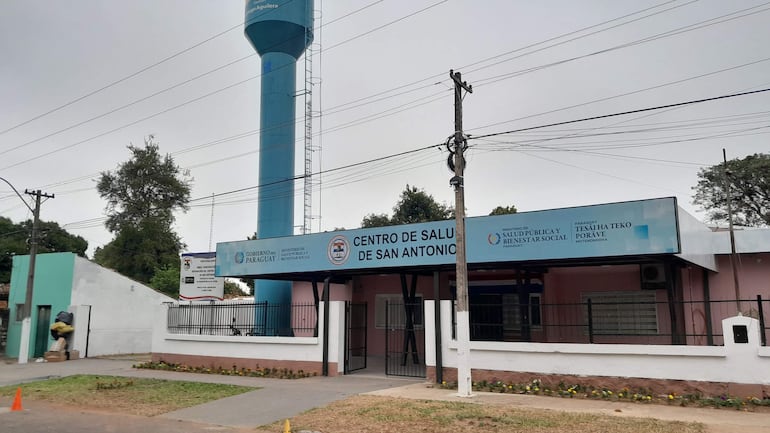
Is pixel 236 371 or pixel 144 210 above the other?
pixel 144 210

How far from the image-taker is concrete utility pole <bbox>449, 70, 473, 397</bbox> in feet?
43.6

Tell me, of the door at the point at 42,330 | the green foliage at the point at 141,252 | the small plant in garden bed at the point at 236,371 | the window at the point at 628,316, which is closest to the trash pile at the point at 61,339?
the door at the point at 42,330

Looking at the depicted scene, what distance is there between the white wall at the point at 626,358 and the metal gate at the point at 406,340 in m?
2.30

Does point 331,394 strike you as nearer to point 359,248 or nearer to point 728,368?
point 359,248

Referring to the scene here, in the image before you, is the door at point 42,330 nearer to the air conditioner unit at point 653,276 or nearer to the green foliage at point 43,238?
the green foliage at point 43,238

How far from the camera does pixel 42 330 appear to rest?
92.5 ft

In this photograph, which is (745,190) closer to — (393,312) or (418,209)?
(418,209)

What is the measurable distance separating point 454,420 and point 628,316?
10.5 metres

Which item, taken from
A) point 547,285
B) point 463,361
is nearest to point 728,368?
point 463,361

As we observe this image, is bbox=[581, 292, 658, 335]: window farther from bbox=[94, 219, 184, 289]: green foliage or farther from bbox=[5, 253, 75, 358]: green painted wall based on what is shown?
bbox=[94, 219, 184, 289]: green foliage

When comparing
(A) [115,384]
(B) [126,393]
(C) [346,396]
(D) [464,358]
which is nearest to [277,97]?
(A) [115,384]

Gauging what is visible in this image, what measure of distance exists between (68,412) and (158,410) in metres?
1.89

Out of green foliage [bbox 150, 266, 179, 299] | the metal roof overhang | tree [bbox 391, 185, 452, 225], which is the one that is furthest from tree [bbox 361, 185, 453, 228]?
the metal roof overhang

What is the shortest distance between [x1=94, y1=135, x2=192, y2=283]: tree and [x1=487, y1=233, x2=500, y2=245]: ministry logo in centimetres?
3809
